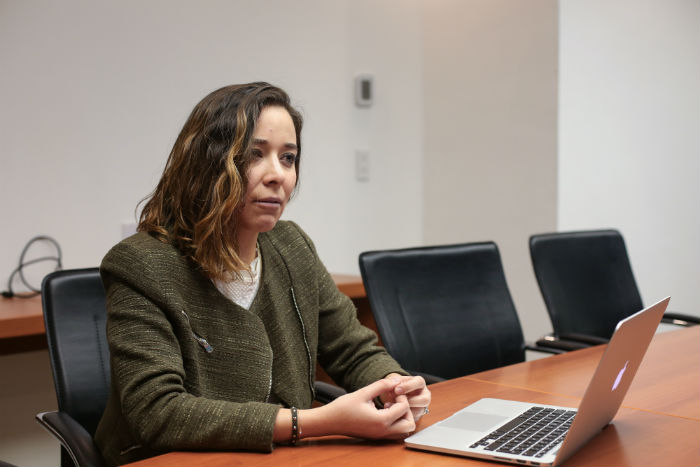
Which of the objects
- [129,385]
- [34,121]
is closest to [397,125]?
[34,121]

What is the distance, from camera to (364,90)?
138 inches

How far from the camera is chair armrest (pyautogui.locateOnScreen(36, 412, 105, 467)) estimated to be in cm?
128

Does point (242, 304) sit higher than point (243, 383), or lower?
higher

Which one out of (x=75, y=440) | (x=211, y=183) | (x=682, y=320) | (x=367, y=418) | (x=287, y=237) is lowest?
(x=682, y=320)

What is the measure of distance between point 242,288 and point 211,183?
211mm

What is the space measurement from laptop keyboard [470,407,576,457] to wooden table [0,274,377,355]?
41.7 inches

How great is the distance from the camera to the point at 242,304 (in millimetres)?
1345

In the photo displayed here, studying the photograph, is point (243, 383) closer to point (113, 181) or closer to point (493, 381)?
point (493, 381)

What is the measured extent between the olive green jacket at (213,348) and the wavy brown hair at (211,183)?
0.14 feet

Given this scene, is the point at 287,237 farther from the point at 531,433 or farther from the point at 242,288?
the point at 531,433

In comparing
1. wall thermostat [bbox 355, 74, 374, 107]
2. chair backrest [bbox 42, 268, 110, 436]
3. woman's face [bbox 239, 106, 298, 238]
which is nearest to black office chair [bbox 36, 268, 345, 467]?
chair backrest [bbox 42, 268, 110, 436]

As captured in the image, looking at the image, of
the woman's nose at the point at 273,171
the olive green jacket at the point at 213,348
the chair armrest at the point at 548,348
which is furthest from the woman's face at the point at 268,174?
the chair armrest at the point at 548,348

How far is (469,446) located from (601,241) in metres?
1.69

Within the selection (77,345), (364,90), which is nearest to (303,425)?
(77,345)
